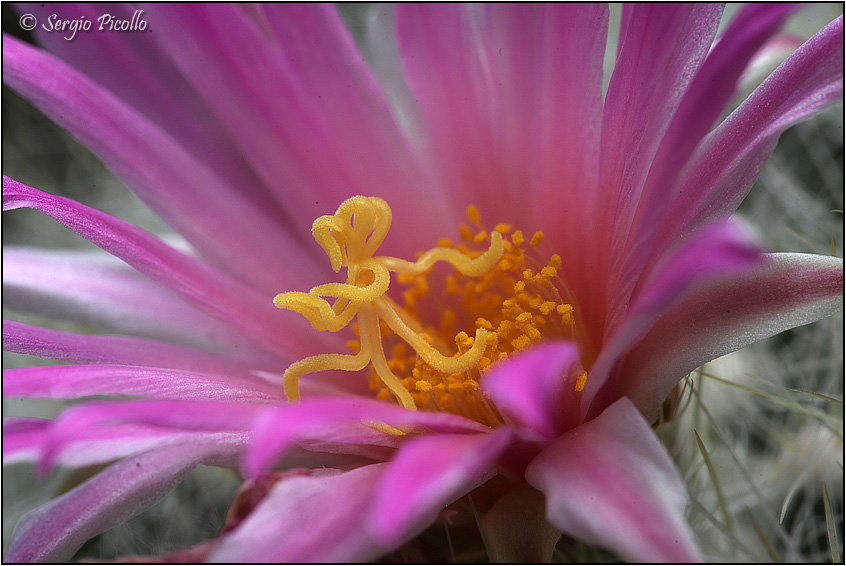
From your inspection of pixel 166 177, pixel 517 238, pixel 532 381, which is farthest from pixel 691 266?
pixel 166 177

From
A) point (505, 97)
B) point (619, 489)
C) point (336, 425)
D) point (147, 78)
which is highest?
point (147, 78)

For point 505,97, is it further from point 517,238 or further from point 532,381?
point 532,381

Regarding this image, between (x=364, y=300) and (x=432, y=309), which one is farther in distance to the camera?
(x=432, y=309)

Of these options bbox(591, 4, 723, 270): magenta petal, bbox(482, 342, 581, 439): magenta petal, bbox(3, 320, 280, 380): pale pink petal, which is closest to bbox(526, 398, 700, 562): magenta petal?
bbox(482, 342, 581, 439): magenta petal

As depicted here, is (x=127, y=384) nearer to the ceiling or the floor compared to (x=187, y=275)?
nearer to the floor

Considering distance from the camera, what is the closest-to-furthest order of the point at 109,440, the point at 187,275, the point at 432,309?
the point at 109,440 < the point at 187,275 < the point at 432,309

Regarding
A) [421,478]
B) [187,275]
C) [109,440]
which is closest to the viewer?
[421,478]

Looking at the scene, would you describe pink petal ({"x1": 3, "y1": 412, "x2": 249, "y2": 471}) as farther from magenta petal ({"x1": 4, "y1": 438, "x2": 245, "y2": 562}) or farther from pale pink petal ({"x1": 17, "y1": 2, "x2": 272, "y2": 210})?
pale pink petal ({"x1": 17, "y1": 2, "x2": 272, "y2": 210})
